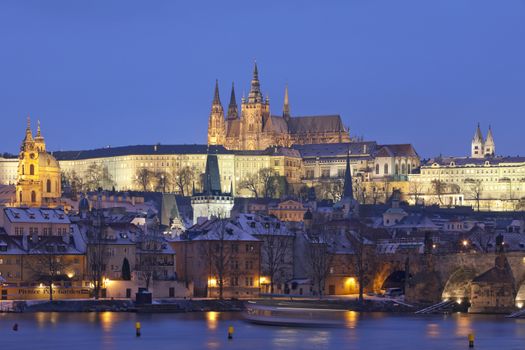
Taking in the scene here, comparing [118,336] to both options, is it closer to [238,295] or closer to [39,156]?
[238,295]

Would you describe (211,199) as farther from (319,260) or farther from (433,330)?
(433,330)

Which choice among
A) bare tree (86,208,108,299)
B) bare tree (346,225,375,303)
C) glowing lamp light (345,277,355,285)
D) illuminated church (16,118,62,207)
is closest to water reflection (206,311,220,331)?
bare tree (86,208,108,299)

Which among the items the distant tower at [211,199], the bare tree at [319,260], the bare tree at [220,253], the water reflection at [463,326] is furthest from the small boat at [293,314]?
the distant tower at [211,199]

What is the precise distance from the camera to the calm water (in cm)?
6625

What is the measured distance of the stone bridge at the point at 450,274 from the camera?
82.2 meters

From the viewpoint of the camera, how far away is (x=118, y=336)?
6988 centimetres

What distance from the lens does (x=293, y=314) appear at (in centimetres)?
7944

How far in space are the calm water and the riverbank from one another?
2119mm

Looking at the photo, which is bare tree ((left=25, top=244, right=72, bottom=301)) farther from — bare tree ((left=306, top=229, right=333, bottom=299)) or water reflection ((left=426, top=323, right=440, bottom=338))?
water reflection ((left=426, top=323, right=440, bottom=338))

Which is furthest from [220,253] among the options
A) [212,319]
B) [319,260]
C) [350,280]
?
[212,319]

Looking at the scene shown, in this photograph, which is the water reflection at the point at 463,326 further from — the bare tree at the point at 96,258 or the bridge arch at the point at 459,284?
the bare tree at the point at 96,258

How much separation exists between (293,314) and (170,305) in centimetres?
999

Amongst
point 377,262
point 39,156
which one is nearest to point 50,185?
point 39,156

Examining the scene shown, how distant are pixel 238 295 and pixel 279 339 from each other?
25777 millimetres
